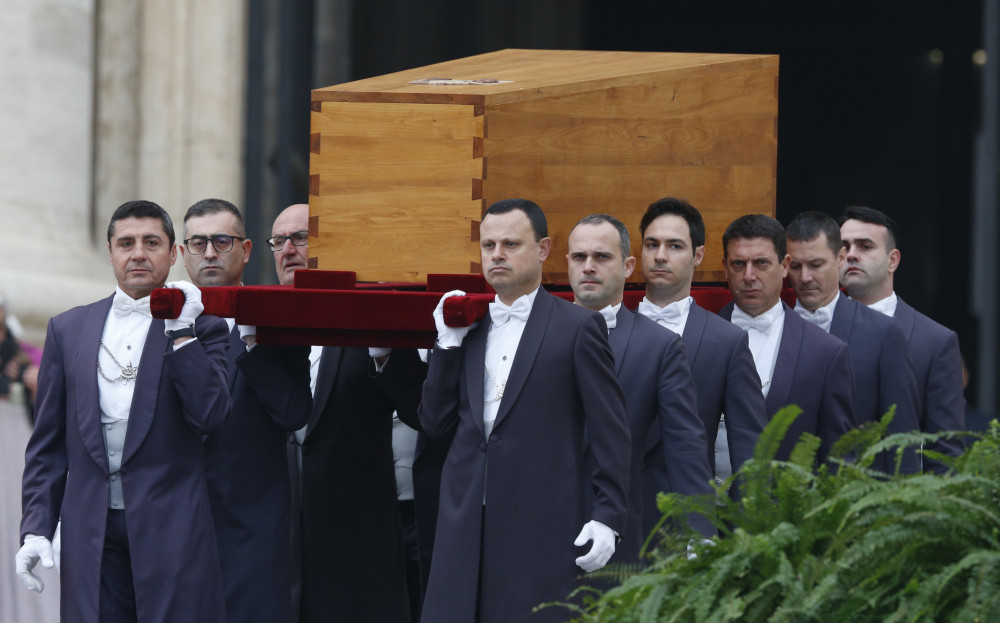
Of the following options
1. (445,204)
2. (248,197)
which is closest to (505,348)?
(445,204)

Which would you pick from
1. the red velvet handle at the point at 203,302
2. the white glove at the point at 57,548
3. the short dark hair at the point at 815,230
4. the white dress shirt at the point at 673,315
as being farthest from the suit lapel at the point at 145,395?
the short dark hair at the point at 815,230

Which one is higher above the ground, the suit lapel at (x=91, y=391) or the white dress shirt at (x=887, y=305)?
the white dress shirt at (x=887, y=305)

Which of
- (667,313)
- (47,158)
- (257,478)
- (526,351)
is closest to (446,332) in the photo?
(526,351)

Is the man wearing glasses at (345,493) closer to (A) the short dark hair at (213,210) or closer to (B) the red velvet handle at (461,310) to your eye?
(A) the short dark hair at (213,210)

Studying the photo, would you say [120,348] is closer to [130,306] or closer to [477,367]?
[130,306]

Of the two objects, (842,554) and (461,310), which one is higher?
(461,310)

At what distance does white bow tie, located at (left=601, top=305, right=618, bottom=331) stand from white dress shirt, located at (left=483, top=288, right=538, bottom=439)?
34cm

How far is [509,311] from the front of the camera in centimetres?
418

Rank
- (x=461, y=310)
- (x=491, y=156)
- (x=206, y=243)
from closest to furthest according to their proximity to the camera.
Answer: (x=461, y=310), (x=491, y=156), (x=206, y=243)

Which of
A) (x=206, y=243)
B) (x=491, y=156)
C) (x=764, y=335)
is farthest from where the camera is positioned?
(x=206, y=243)

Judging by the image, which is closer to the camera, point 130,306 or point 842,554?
point 842,554

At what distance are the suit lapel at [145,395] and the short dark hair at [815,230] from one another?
1974 mm

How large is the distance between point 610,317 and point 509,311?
419 millimetres

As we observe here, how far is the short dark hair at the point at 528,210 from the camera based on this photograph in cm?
417
